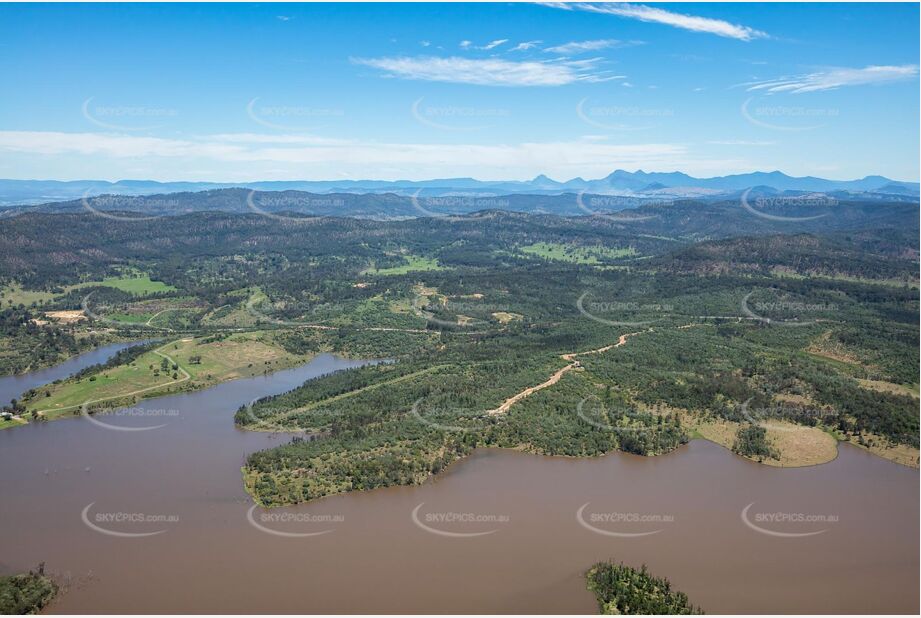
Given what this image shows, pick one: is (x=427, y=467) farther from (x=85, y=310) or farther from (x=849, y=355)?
(x=85, y=310)

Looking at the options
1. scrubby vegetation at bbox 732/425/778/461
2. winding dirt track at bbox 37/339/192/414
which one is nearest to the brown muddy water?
scrubby vegetation at bbox 732/425/778/461

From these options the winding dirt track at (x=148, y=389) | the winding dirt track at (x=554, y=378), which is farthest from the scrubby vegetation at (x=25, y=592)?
the winding dirt track at (x=554, y=378)

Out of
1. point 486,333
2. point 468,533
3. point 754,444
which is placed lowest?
point 468,533

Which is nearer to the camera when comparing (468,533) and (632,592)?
(632,592)

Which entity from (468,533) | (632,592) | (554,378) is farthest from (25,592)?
(554,378)

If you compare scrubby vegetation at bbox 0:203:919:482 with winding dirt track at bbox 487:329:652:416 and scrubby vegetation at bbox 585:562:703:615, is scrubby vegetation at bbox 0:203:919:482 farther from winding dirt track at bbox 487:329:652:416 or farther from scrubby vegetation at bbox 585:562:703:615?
scrubby vegetation at bbox 585:562:703:615

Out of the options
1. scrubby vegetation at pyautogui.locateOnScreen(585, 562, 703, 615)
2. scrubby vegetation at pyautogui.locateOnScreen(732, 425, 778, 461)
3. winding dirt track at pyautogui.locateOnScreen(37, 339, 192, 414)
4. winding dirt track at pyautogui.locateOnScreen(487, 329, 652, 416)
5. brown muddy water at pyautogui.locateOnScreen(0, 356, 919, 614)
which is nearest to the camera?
scrubby vegetation at pyautogui.locateOnScreen(585, 562, 703, 615)

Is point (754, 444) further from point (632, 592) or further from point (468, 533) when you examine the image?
point (468, 533)

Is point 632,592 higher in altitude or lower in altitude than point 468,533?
lower
